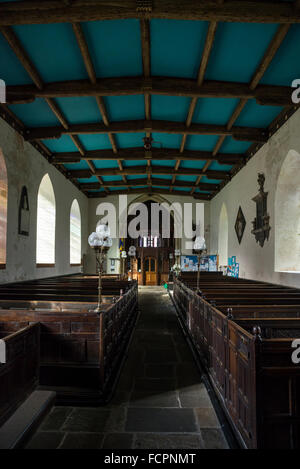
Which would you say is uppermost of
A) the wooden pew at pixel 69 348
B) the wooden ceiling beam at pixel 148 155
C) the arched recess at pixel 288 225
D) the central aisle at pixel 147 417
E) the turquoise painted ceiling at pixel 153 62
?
the turquoise painted ceiling at pixel 153 62

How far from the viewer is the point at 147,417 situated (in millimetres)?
2494

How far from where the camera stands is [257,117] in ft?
21.4

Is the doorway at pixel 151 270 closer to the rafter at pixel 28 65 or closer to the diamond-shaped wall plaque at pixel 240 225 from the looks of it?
the diamond-shaped wall plaque at pixel 240 225

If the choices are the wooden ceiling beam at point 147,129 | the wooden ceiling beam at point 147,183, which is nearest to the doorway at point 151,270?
the wooden ceiling beam at point 147,183

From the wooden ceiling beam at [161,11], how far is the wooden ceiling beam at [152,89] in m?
1.51

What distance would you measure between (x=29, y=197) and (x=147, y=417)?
6075mm

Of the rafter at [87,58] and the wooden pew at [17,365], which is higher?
the rafter at [87,58]

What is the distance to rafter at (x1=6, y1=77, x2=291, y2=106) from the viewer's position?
524cm

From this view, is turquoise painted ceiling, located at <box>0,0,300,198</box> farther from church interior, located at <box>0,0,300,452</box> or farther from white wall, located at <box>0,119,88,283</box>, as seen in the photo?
white wall, located at <box>0,119,88,283</box>

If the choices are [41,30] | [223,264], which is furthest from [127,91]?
[223,264]

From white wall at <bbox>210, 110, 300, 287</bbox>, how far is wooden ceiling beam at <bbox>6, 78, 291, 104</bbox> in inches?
30.5

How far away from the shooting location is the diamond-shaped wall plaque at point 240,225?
29.3ft

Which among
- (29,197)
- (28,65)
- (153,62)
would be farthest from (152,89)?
(29,197)
